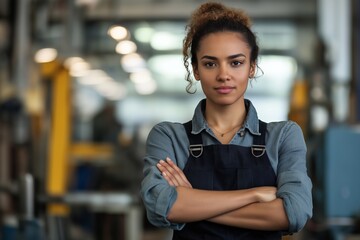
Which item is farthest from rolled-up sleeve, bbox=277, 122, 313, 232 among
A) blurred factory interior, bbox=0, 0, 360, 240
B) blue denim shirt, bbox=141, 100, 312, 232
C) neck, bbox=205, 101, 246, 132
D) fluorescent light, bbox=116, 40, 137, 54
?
fluorescent light, bbox=116, 40, 137, 54

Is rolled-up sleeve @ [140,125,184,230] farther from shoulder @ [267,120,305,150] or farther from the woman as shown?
shoulder @ [267,120,305,150]

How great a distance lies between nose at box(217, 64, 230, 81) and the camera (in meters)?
1.81

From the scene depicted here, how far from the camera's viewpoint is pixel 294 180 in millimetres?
1820

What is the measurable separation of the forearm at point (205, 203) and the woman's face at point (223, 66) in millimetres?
232

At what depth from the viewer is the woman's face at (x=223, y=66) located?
1.83 meters

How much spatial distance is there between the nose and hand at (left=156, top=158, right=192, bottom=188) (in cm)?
25

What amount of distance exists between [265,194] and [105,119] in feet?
37.4

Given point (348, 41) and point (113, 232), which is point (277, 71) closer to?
point (348, 41)

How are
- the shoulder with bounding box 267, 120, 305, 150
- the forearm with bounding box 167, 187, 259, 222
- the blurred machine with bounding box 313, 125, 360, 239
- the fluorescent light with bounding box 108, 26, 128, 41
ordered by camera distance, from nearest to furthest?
the forearm with bounding box 167, 187, 259, 222
the shoulder with bounding box 267, 120, 305, 150
the blurred machine with bounding box 313, 125, 360, 239
the fluorescent light with bounding box 108, 26, 128, 41

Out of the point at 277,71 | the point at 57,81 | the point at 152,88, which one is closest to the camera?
the point at 57,81

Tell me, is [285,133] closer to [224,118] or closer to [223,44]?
[224,118]

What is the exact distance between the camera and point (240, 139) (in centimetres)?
186

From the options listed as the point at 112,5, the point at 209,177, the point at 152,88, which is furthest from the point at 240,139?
the point at 152,88

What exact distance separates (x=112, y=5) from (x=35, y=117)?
290 cm
